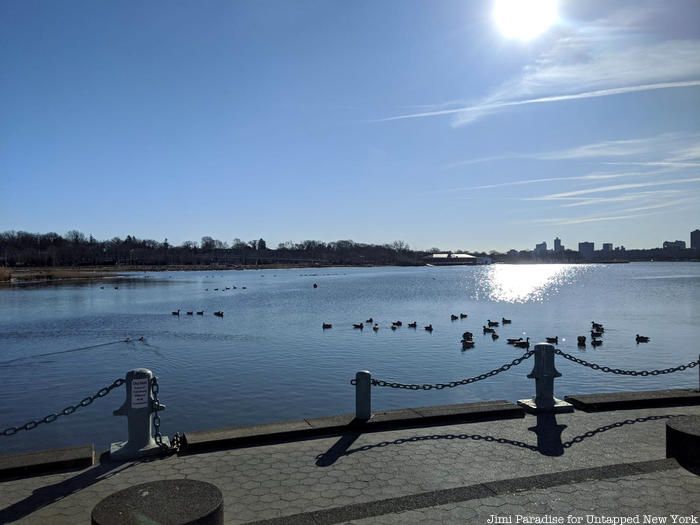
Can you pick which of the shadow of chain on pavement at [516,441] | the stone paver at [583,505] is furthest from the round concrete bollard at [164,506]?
the shadow of chain on pavement at [516,441]

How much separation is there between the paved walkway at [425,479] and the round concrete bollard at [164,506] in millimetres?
698

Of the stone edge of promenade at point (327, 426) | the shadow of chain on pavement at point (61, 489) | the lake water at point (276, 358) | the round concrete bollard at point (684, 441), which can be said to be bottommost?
the lake water at point (276, 358)

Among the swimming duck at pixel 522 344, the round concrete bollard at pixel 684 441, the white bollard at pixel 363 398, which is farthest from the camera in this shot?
the swimming duck at pixel 522 344

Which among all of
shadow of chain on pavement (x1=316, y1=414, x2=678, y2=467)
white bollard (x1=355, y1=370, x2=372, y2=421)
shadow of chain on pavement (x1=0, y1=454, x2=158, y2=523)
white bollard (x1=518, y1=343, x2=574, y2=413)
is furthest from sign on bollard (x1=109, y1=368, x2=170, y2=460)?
white bollard (x1=518, y1=343, x2=574, y2=413)

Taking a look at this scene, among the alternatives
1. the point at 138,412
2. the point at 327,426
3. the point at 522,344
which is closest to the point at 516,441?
the point at 327,426

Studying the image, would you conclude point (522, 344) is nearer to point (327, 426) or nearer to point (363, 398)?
point (363, 398)

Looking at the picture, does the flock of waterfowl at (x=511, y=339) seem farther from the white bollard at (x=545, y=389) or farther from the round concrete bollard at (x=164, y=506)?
the round concrete bollard at (x=164, y=506)

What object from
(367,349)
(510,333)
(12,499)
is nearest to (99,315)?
(367,349)

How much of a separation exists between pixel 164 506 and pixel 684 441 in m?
5.96

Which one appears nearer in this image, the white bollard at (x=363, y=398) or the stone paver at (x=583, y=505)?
the stone paver at (x=583, y=505)

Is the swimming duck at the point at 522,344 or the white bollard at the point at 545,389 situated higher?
the white bollard at the point at 545,389

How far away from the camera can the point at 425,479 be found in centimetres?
677

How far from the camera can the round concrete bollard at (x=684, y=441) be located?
22.1 ft

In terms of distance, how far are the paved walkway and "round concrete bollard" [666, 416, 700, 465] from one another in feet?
0.59
